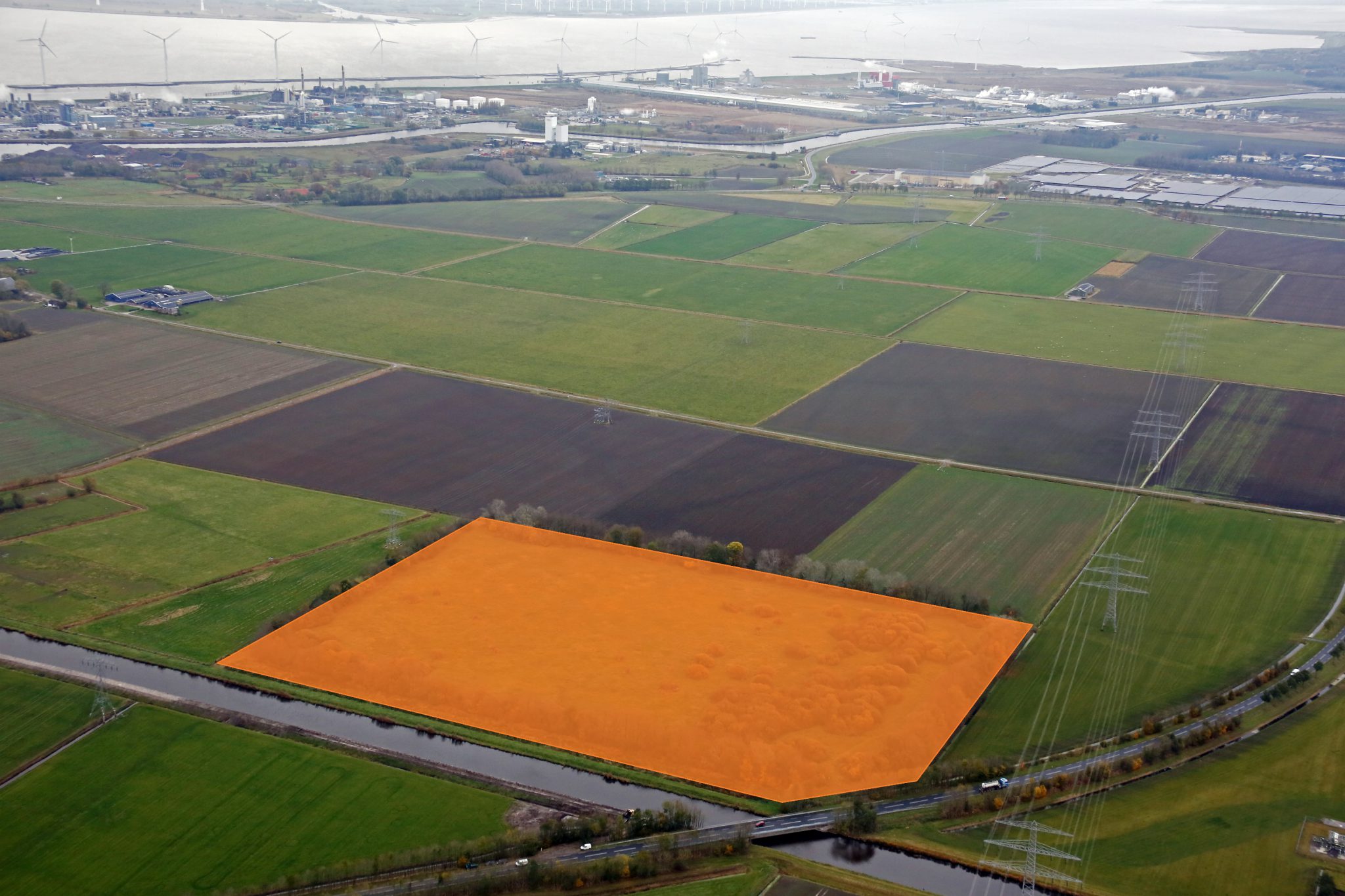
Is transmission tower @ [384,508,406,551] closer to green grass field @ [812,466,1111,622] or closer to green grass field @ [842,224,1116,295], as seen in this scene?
green grass field @ [812,466,1111,622]

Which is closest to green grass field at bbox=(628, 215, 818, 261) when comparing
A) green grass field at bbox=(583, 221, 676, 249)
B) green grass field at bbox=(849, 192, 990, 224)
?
green grass field at bbox=(583, 221, 676, 249)

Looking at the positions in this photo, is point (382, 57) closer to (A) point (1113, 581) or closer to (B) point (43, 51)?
(B) point (43, 51)

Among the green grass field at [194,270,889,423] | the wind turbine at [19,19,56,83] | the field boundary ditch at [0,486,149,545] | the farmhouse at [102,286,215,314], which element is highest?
the wind turbine at [19,19,56,83]

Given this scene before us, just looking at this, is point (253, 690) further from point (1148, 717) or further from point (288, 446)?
point (1148, 717)

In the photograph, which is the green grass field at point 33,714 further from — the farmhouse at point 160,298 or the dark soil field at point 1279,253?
the dark soil field at point 1279,253

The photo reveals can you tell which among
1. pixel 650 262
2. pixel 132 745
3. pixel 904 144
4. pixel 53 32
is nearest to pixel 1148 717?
pixel 132 745

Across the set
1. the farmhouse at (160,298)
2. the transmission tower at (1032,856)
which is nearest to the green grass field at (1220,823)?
the transmission tower at (1032,856)

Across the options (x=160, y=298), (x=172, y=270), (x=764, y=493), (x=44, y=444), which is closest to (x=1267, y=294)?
(x=764, y=493)
